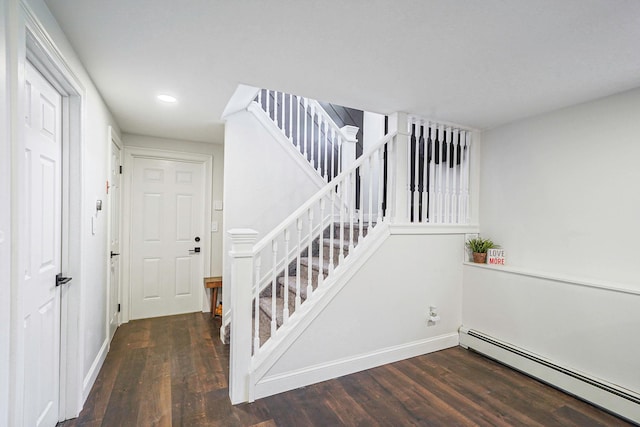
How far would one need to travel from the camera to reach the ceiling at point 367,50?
1403 millimetres

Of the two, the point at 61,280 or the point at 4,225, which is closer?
the point at 4,225

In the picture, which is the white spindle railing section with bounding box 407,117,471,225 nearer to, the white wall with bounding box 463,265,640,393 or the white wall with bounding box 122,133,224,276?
the white wall with bounding box 463,265,640,393

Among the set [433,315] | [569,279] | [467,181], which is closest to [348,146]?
[467,181]

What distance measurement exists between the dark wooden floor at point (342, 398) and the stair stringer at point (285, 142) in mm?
2063

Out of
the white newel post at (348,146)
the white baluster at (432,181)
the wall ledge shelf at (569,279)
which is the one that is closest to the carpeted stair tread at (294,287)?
the white baluster at (432,181)

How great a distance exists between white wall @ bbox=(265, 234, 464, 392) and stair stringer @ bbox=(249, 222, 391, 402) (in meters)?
0.05

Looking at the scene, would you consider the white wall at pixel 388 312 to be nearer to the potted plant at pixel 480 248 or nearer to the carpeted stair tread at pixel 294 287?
the potted plant at pixel 480 248

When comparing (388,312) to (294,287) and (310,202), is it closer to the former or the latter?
(294,287)

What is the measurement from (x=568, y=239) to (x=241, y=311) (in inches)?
106

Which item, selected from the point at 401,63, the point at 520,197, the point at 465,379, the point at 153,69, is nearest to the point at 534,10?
the point at 401,63

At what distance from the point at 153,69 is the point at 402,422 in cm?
283

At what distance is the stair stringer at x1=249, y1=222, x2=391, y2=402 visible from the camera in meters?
2.16

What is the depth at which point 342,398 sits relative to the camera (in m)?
2.18

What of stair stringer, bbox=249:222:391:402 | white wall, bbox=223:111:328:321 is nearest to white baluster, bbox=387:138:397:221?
stair stringer, bbox=249:222:391:402
